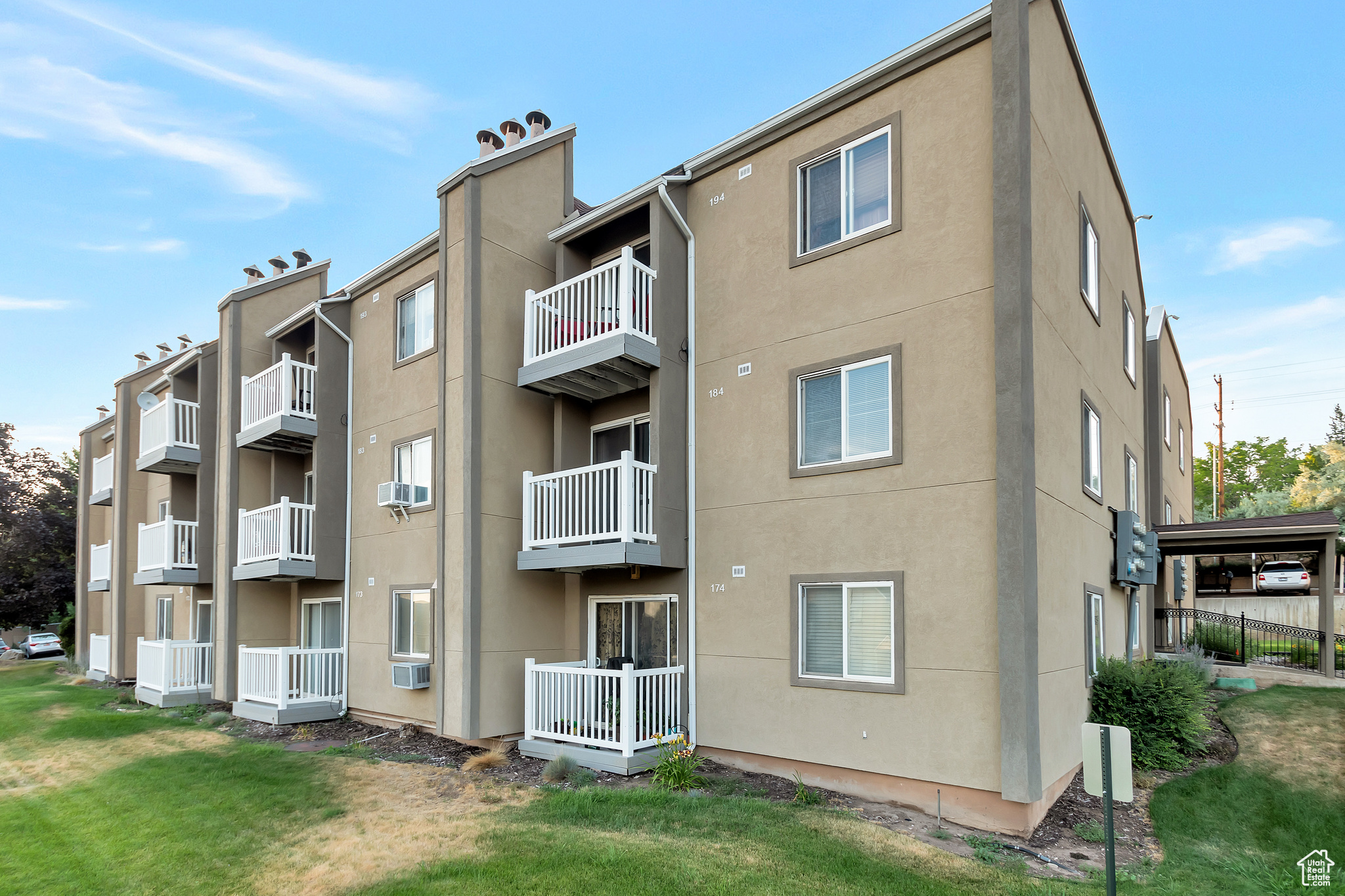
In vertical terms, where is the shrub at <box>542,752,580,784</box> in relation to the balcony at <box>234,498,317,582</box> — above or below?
below

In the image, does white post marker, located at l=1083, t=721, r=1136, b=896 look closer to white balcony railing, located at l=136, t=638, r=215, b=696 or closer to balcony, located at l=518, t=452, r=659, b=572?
balcony, located at l=518, t=452, r=659, b=572

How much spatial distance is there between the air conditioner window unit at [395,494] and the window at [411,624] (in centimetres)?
158

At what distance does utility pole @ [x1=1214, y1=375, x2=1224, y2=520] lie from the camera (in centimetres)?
4156

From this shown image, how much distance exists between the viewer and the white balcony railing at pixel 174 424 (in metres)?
19.1

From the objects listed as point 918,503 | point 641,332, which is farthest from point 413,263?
point 918,503

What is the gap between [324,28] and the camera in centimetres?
1409

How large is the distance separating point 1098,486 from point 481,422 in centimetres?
929

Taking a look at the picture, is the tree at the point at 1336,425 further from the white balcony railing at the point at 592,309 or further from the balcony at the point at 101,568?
the balcony at the point at 101,568

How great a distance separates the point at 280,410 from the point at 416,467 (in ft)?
11.7

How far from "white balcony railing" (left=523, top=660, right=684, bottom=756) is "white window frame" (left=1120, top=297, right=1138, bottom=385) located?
10.1 m

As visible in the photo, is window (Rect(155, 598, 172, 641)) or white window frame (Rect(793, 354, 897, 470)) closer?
white window frame (Rect(793, 354, 897, 470))

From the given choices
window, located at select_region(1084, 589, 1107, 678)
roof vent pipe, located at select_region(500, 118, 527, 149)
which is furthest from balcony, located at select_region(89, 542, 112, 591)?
window, located at select_region(1084, 589, 1107, 678)

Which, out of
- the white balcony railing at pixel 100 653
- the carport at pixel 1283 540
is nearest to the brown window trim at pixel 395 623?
the carport at pixel 1283 540

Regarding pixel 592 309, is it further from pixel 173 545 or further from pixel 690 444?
pixel 173 545
